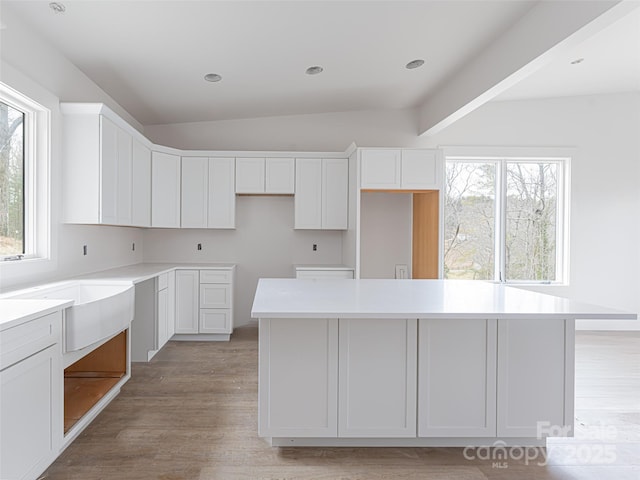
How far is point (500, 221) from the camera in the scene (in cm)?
535

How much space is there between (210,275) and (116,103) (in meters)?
2.06

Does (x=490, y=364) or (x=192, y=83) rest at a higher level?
(x=192, y=83)

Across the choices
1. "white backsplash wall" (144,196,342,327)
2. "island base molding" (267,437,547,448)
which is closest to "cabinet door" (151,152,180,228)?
"white backsplash wall" (144,196,342,327)

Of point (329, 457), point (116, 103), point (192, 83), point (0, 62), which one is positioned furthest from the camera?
point (116, 103)

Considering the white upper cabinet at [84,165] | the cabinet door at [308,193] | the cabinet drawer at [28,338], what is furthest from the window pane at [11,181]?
the cabinet door at [308,193]

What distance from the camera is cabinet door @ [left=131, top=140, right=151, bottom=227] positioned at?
12.8 ft

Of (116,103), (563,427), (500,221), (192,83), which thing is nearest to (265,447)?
(563,427)

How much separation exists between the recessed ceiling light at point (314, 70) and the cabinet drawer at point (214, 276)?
7.41 feet

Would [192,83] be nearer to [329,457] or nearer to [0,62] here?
[0,62]

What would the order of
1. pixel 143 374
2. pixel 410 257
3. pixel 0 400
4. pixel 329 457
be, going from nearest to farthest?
1. pixel 0 400
2. pixel 329 457
3. pixel 143 374
4. pixel 410 257

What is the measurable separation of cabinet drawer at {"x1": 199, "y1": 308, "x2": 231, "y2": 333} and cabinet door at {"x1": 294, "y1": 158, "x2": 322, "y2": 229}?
1.34 meters

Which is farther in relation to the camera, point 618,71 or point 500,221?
point 500,221

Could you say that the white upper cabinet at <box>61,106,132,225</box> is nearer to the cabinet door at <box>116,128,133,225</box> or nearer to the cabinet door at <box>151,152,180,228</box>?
the cabinet door at <box>116,128,133,225</box>

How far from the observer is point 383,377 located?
2166mm
